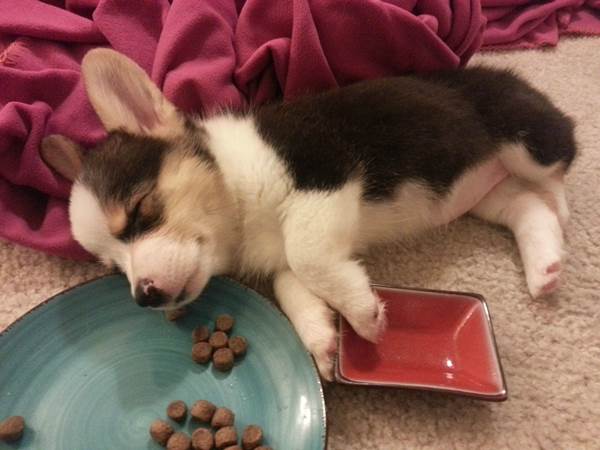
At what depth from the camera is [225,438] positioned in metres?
1.19

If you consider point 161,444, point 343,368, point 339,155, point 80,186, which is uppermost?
point 339,155

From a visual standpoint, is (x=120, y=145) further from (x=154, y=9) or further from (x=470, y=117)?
(x=470, y=117)

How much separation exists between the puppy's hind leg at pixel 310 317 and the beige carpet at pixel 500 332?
0.10 meters

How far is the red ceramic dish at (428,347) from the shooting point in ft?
4.14

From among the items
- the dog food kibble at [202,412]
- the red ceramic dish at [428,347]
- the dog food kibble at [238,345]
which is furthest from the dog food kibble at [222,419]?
the red ceramic dish at [428,347]

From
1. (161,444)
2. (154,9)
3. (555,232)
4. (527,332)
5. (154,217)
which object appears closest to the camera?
(161,444)

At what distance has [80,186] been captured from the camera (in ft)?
4.76

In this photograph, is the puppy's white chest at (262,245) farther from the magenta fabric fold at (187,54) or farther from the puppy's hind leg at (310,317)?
the magenta fabric fold at (187,54)

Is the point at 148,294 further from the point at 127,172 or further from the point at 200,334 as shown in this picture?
the point at 127,172

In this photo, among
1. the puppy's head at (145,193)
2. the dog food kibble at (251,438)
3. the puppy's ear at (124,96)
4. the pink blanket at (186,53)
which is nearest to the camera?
the dog food kibble at (251,438)

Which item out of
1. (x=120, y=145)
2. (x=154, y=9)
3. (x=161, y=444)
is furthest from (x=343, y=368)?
(x=154, y=9)

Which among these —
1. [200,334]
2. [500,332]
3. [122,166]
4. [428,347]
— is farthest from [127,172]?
[500,332]

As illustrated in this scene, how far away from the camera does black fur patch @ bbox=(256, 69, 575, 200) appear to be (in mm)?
1488

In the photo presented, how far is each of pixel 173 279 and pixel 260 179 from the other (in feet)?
1.20
